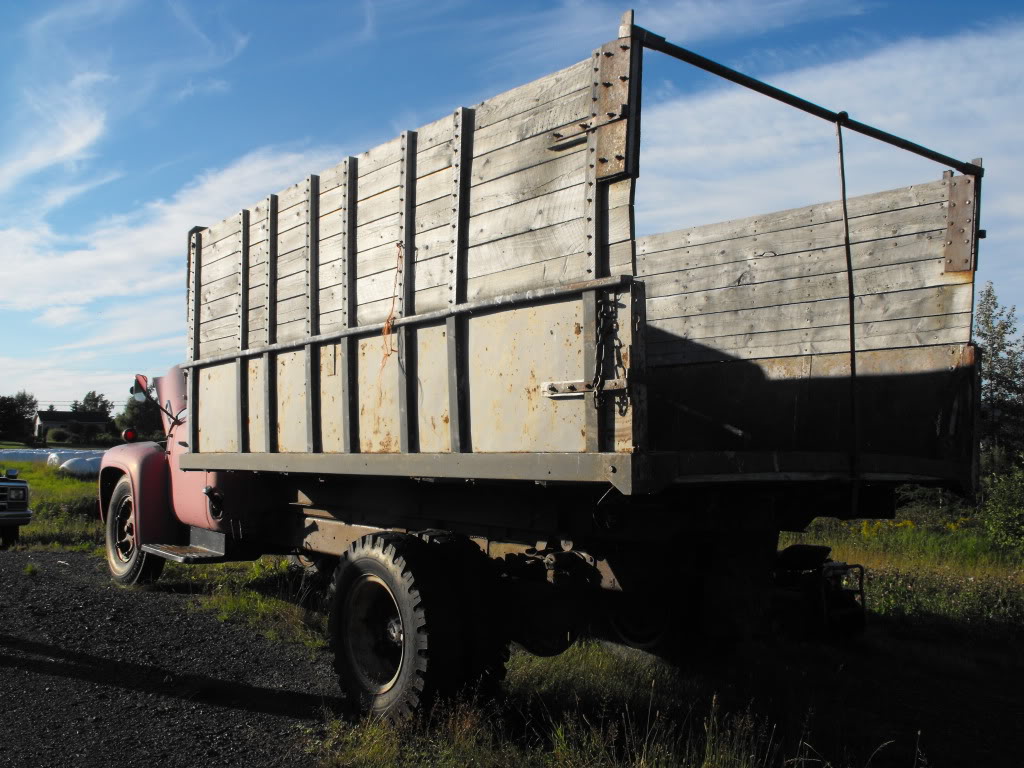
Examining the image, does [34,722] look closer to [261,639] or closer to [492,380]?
[261,639]

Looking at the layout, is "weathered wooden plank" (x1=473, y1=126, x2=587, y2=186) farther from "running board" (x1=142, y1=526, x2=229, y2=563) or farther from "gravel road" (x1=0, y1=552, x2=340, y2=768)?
"running board" (x1=142, y1=526, x2=229, y2=563)

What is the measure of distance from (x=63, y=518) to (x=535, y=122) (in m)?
13.7

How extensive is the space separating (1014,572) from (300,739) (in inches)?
309

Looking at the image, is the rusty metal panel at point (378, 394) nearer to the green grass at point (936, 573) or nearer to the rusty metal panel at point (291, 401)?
the rusty metal panel at point (291, 401)

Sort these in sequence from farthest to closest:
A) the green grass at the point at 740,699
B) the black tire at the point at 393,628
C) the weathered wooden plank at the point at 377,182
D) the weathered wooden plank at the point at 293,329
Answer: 1. the weathered wooden plank at the point at 293,329
2. the weathered wooden plank at the point at 377,182
3. the black tire at the point at 393,628
4. the green grass at the point at 740,699

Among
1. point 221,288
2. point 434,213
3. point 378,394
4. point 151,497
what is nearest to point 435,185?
point 434,213

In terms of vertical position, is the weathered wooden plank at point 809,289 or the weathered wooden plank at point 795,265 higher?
the weathered wooden plank at point 795,265

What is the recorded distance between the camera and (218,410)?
6324mm

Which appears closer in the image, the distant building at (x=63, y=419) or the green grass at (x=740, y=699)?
the green grass at (x=740, y=699)

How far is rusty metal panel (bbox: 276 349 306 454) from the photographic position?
5.30 metres

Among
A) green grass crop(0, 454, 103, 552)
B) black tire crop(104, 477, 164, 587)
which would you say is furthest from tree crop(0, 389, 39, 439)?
black tire crop(104, 477, 164, 587)

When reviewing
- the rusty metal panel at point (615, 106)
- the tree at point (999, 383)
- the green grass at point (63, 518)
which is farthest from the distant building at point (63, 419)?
the rusty metal panel at point (615, 106)

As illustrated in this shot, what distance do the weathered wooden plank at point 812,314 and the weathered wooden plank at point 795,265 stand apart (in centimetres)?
19

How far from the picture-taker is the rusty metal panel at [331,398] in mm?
4953
